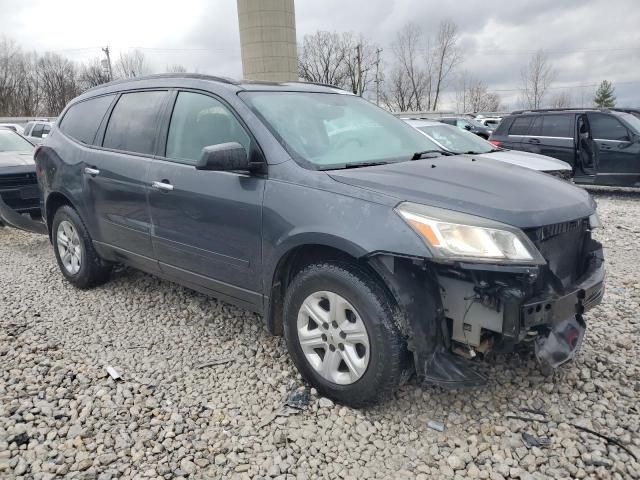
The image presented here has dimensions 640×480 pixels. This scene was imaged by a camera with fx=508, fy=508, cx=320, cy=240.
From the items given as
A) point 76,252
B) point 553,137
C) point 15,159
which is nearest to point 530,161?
point 553,137

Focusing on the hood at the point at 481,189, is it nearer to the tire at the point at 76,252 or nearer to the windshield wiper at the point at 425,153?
the windshield wiper at the point at 425,153

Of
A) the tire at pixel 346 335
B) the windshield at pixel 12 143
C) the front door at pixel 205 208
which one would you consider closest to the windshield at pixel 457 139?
the front door at pixel 205 208

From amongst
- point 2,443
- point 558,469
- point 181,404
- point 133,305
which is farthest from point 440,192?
point 133,305

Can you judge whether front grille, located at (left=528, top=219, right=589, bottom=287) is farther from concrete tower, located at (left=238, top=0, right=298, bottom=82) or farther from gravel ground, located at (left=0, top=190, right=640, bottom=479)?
concrete tower, located at (left=238, top=0, right=298, bottom=82)

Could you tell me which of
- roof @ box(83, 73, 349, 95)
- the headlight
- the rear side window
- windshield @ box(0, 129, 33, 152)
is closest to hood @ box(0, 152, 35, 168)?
windshield @ box(0, 129, 33, 152)

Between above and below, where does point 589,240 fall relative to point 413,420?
above

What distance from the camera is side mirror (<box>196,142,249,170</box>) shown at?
282 centimetres

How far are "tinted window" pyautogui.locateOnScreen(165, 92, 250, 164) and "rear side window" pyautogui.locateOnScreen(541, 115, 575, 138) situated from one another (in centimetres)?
861

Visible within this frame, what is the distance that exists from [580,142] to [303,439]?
9.23 m

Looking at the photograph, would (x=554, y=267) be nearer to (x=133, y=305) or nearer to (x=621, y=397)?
(x=621, y=397)

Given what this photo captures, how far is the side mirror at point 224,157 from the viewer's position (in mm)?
2822

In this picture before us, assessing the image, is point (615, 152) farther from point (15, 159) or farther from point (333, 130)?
point (15, 159)

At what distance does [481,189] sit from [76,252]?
372 cm

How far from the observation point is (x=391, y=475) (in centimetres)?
232
